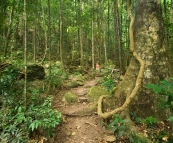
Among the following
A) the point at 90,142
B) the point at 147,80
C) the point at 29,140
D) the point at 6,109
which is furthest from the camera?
the point at 147,80

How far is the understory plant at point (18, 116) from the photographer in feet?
10.6

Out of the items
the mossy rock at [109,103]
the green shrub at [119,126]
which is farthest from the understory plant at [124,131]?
the mossy rock at [109,103]

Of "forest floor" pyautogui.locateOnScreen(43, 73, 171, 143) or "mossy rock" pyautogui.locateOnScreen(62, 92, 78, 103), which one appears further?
"mossy rock" pyautogui.locateOnScreen(62, 92, 78, 103)

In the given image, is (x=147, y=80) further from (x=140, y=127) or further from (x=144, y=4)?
(x=144, y=4)

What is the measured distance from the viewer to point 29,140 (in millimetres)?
3277

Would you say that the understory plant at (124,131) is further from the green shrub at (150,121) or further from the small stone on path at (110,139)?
the green shrub at (150,121)

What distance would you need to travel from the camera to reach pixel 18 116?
135 inches

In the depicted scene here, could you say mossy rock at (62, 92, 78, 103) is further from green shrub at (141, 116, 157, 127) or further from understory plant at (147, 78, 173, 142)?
understory plant at (147, 78, 173, 142)

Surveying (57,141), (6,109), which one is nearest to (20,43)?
(6,109)

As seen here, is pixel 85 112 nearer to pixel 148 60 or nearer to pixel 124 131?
pixel 124 131

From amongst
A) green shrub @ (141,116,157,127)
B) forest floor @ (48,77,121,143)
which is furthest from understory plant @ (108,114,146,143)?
green shrub @ (141,116,157,127)

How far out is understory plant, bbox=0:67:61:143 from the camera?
3237mm

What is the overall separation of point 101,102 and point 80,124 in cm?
85

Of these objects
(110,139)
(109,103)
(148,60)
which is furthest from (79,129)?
(148,60)
